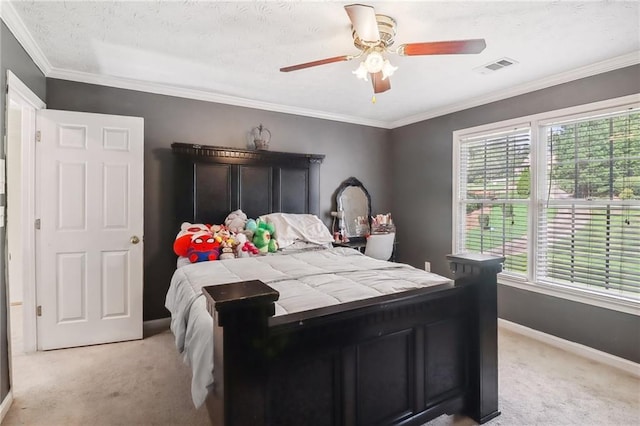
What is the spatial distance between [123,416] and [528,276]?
139 inches

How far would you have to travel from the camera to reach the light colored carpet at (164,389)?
1.91m

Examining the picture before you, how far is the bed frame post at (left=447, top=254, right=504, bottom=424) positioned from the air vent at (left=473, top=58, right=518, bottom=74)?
1.74 meters

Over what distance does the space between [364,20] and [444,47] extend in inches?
19.1

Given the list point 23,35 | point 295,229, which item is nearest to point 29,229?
point 23,35

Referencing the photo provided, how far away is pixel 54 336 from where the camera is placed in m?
2.74

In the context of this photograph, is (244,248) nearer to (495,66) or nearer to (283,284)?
(283,284)

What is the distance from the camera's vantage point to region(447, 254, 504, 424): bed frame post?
6.01 ft

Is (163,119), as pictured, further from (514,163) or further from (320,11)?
(514,163)

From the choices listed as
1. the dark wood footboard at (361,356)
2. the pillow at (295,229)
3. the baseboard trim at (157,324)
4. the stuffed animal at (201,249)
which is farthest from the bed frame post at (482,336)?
the baseboard trim at (157,324)

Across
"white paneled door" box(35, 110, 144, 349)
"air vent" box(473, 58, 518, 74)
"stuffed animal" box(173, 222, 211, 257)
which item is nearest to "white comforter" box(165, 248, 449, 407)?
"stuffed animal" box(173, 222, 211, 257)

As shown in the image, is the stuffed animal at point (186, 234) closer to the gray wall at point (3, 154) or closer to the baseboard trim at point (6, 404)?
the gray wall at point (3, 154)

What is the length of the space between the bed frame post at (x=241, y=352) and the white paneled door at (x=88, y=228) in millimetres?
2180

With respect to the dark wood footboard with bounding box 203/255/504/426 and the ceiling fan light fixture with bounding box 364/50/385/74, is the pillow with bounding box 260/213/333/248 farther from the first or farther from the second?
the ceiling fan light fixture with bounding box 364/50/385/74

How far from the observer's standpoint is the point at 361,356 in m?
1.51
